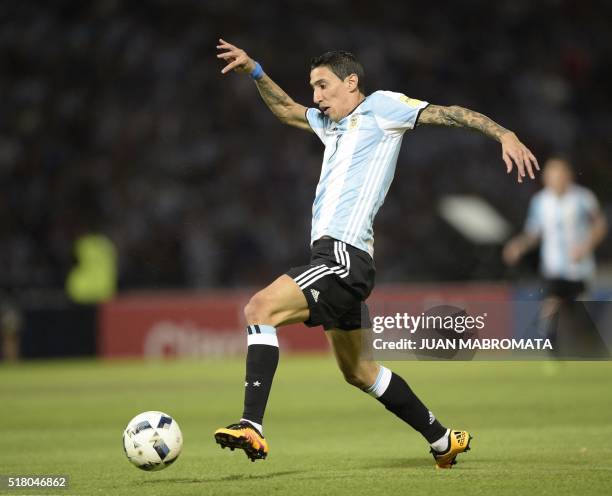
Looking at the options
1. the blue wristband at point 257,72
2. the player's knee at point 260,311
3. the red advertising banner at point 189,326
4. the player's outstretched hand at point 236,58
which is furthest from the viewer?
the red advertising banner at point 189,326

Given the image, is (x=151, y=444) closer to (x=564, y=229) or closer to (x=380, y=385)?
(x=380, y=385)

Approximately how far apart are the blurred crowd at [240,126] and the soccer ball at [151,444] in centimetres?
1216

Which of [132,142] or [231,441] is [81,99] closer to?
[132,142]

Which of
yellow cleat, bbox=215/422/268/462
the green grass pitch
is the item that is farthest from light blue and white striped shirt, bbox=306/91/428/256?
the green grass pitch

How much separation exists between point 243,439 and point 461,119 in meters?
1.96

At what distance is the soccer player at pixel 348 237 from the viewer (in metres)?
5.85

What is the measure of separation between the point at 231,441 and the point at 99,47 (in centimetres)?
1807

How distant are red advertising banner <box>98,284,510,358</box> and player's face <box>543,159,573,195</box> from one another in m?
4.12

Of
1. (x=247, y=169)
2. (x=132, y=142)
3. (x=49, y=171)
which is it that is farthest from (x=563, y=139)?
(x=49, y=171)

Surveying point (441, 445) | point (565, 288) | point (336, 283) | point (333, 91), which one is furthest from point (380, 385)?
point (565, 288)

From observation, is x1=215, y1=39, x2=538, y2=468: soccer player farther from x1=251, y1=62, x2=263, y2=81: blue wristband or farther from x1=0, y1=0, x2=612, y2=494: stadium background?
x1=0, y1=0, x2=612, y2=494: stadium background

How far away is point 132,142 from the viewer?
2122 cm

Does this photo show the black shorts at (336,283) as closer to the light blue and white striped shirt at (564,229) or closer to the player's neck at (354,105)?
the player's neck at (354,105)

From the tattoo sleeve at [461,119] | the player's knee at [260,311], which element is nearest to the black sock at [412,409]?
the player's knee at [260,311]
